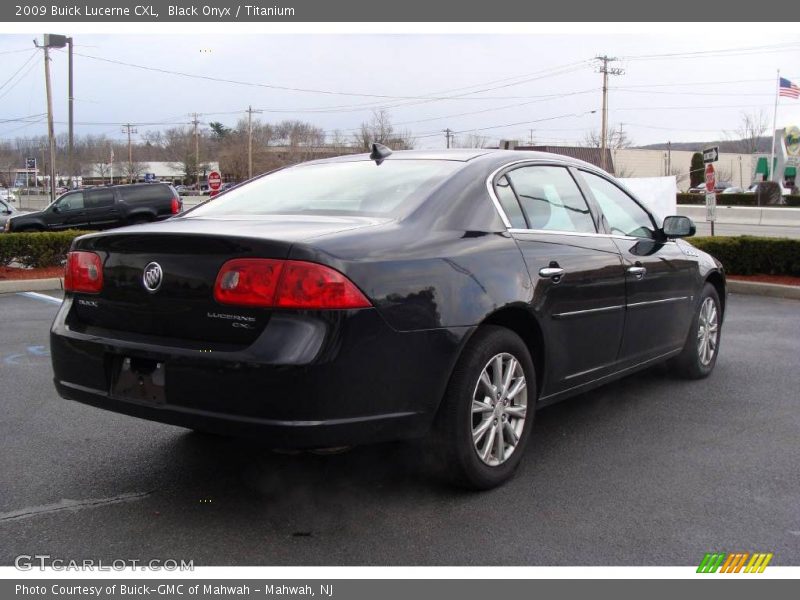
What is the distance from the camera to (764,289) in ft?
37.2

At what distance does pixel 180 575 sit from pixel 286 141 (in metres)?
86.4

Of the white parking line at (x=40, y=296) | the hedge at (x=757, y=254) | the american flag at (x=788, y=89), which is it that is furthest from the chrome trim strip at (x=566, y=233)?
the american flag at (x=788, y=89)

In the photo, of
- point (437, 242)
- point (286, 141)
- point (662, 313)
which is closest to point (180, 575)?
point (437, 242)

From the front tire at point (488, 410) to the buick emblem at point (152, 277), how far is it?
1.31m

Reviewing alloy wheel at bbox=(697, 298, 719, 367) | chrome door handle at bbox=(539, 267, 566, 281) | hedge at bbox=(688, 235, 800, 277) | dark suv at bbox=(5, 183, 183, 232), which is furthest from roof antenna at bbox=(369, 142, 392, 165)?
dark suv at bbox=(5, 183, 183, 232)

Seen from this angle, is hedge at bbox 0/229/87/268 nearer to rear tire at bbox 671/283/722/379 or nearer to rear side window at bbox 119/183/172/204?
rear side window at bbox 119/183/172/204

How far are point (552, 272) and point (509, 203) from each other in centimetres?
43

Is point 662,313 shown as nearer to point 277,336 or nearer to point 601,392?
point 601,392

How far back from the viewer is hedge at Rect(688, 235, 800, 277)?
12.0 m

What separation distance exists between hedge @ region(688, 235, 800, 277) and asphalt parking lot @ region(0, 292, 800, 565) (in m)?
7.47

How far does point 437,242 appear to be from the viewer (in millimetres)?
3557

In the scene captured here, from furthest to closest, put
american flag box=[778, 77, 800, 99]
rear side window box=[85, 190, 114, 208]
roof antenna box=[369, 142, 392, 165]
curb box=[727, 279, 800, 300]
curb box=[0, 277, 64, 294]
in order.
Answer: american flag box=[778, 77, 800, 99] < rear side window box=[85, 190, 114, 208] < curb box=[0, 277, 64, 294] < curb box=[727, 279, 800, 300] < roof antenna box=[369, 142, 392, 165]

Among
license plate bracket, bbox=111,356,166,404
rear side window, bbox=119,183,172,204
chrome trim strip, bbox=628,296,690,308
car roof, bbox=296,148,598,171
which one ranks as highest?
rear side window, bbox=119,183,172,204

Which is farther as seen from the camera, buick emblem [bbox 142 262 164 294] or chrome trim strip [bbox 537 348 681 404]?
chrome trim strip [bbox 537 348 681 404]
